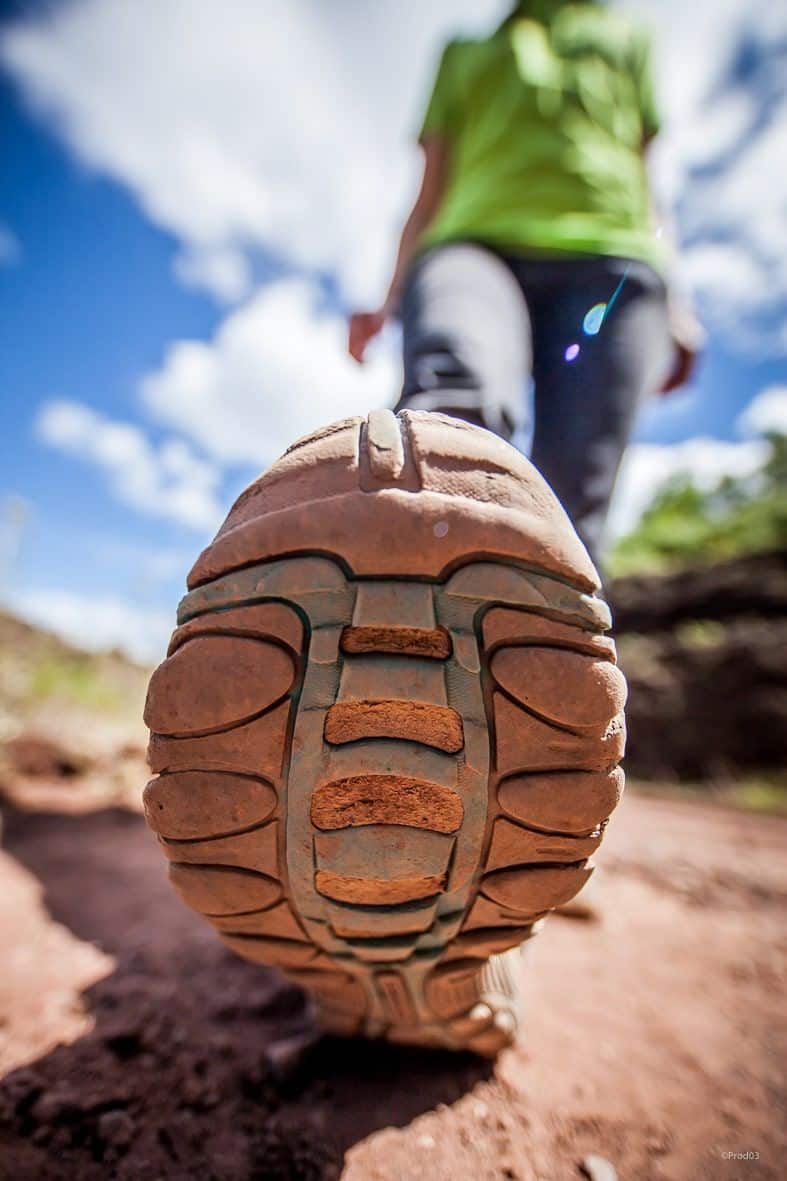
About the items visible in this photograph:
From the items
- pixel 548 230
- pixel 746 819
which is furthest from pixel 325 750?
pixel 746 819

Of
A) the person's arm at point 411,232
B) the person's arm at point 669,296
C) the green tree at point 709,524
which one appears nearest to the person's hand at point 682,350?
the person's arm at point 669,296

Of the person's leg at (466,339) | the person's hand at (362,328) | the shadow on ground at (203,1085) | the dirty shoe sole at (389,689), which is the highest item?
the person's hand at (362,328)

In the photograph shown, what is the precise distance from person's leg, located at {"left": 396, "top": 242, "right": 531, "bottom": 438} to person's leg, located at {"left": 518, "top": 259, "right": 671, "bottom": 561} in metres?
0.06

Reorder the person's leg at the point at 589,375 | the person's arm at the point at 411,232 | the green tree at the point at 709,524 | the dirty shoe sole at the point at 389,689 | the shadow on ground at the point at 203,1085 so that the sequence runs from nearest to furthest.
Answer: the dirty shoe sole at the point at 389,689, the shadow on ground at the point at 203,1085, the person's leg at the point at 589,375, the person's arm at the point at 411,232, the green tree at the point at 709,524

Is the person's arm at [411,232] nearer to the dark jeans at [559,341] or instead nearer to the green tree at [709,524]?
the dark jeans at [559,341]

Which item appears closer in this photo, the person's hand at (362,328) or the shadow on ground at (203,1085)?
the shadow on ground at (203,1085)

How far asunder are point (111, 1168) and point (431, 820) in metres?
0.60

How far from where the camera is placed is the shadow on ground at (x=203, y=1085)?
0.76 meters

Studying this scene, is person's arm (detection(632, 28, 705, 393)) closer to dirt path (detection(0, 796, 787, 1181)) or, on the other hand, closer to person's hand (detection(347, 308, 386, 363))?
person's hand (detection(347, 308, 386, 363))

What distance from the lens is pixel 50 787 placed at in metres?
2.68

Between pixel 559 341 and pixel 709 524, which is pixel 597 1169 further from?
pixel 709 524

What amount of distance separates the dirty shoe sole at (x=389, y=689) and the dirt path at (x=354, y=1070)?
1.30 feet

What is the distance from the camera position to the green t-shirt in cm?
123

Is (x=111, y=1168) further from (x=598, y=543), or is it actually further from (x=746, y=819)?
(x=746, y=819)
